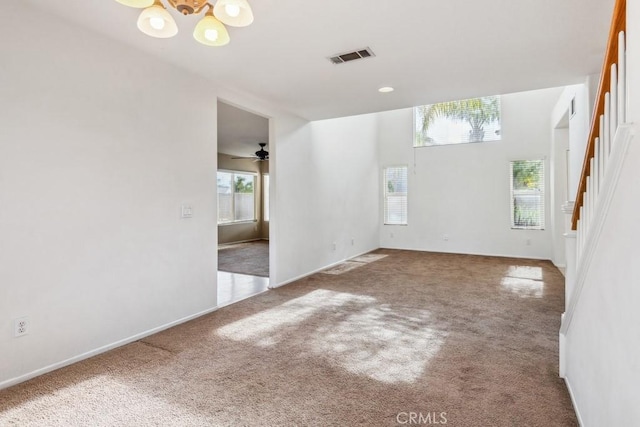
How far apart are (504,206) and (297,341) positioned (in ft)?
A: 19.0

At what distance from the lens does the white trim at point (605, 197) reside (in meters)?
1.22

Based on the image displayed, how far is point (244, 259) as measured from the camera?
682cm

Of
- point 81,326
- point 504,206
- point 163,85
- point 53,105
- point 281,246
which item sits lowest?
point 81,326

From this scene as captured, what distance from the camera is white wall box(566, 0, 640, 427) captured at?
1082mm

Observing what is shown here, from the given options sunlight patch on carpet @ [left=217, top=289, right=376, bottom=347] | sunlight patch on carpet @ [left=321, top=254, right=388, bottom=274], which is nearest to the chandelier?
sunlight patch on carpet @ [left=217, top=289, right=376, bottom=347]

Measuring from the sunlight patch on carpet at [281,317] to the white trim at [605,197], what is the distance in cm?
214

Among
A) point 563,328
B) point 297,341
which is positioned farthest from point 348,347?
point 563,328

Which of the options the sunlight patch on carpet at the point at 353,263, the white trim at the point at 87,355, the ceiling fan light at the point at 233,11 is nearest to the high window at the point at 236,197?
the sunlight patch on carpet at the point at 353,263

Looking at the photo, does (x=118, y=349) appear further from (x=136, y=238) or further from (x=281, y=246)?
(x=281, y=246)

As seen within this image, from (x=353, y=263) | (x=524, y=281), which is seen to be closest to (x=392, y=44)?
(x=524, y=281)

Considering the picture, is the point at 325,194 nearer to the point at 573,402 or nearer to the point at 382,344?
the point at 382,344

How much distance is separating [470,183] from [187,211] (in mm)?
5943

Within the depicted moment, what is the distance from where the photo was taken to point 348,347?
2.70m

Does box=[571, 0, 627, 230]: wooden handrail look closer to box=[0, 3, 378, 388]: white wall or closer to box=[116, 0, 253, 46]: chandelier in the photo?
box=[116, 0, 253, 46]: chandelier
